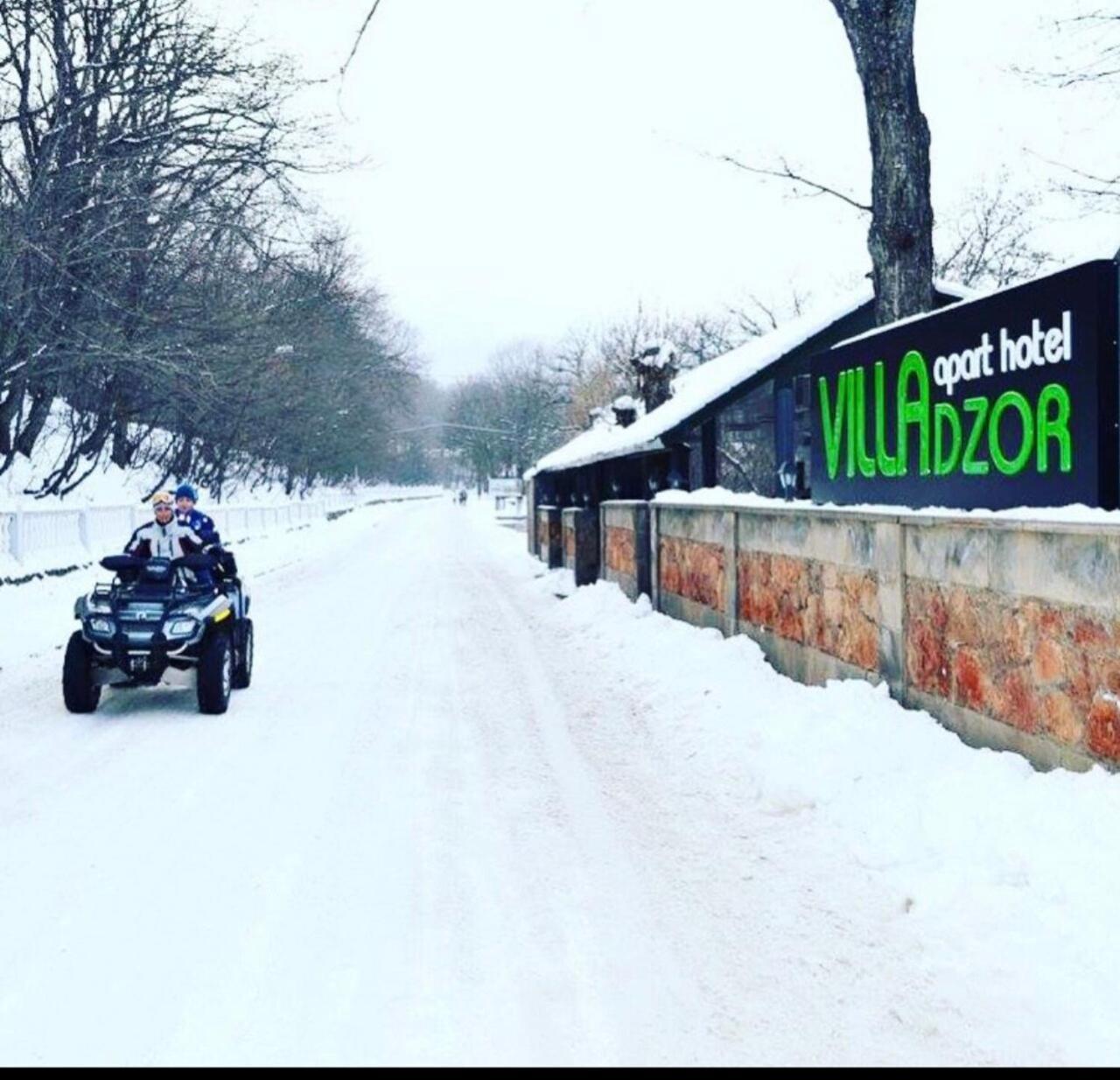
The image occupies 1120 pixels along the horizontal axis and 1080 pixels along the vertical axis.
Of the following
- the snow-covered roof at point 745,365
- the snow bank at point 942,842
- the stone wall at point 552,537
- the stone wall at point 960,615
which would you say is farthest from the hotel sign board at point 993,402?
the stone wall at point 552,537

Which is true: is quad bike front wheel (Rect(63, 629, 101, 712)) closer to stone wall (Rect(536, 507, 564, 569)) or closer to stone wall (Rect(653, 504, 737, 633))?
stone wall (Rect(653, 504, 737, 633))

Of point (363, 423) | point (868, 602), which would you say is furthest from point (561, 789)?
point (363, 423)

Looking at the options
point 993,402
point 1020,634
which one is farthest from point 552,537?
point 1020,634

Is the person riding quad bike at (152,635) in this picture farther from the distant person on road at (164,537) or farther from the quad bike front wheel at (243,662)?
the quad bike front wheel at (243,662)

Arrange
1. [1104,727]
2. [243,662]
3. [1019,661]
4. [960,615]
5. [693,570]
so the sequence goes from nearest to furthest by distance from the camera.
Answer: [1104,727] → [1019,661] → [960,615] → [243,662] → [693,570]

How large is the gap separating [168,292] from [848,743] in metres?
18.1

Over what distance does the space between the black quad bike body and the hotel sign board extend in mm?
4783

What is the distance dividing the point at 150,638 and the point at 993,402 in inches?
230

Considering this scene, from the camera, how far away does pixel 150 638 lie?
783cm

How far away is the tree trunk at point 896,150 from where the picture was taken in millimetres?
10203

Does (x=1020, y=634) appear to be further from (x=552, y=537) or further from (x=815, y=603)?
(x=552, y=537)

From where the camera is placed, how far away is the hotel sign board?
480 centimetres

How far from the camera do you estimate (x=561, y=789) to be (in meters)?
6.05

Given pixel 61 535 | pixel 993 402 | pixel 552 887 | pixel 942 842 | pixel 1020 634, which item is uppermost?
pixel 993 402
